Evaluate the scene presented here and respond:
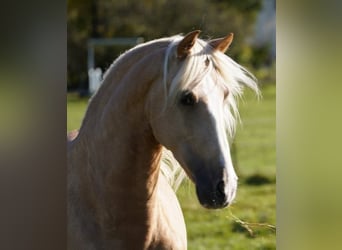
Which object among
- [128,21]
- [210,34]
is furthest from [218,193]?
[128,21]

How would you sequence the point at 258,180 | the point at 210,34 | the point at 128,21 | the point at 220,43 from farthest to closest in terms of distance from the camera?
1. the point at 128,21
2. the point at 258,180
3. the point at 210,34
4. the point at 220,43

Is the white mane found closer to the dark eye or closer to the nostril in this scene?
the dark eye

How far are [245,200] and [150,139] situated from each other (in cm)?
299

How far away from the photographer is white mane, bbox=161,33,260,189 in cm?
134

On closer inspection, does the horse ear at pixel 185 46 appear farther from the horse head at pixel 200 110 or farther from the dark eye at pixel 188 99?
the dark eye at pixel 188 99

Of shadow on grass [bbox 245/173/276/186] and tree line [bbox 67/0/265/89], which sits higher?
tree line [bbox 67/0/265/89]

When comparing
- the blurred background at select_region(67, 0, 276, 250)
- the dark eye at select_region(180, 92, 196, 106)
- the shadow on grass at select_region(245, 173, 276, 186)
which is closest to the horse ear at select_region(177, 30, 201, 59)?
the dark eye at select_region(180, 92, 196, 106)

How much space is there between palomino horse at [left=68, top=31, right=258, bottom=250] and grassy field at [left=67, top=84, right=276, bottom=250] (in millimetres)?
233

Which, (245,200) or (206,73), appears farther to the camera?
(245,200)

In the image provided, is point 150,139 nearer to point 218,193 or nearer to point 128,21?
point 218,193


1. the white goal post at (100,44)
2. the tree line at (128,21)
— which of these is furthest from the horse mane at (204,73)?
the white goal post at (100,44)

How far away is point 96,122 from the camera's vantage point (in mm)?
1513

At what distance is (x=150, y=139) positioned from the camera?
56.6 inches

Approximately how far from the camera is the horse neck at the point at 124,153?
56.4 inches
